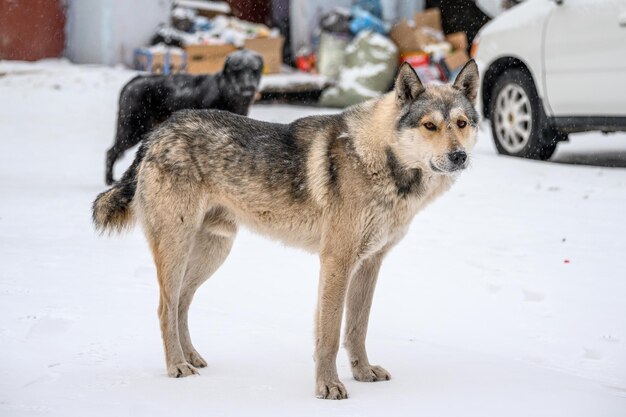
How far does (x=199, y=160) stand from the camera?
15.2ft

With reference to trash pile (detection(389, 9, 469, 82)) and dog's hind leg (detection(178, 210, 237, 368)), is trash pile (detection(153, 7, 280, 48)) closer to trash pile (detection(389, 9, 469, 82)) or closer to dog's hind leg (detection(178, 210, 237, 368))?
trash pile (detection(389, 9, 469, 82))

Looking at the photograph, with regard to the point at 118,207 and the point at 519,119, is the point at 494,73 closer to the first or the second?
the point at 519,119

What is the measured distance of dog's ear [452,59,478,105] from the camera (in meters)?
4.56

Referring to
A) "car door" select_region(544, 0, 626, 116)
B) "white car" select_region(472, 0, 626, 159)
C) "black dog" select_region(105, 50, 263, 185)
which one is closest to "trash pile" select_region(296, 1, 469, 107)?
"white car" select_region(472, 0, 626, 159)

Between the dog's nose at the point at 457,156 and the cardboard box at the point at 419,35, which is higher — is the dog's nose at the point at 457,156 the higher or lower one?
the higher one

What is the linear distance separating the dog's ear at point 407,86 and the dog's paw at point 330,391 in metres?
1.33

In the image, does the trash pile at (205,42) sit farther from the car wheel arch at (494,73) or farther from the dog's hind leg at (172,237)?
the dog's hind leg at (172,237)

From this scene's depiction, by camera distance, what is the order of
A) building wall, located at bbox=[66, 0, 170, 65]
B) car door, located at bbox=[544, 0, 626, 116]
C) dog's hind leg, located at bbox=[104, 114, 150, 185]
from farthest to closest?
building wall, located at bbox=[66, 0, 170, 65] < dog's hind leg, located at bbox=[104, 114, 150, 185] < car door, located at bbox=[544, 0, 626, 116]

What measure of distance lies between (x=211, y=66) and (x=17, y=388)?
34.6 feet

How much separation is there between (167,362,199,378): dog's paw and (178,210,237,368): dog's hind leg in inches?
8.9

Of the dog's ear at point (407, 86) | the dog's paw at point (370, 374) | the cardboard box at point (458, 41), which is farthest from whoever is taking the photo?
the cardboard box at point (458, 41)

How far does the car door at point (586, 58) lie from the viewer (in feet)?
30.0

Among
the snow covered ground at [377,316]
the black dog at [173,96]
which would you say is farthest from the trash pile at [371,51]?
the snow covered ground at [377,316]

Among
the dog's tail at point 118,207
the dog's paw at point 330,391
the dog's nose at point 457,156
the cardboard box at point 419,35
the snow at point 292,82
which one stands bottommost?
the snow at point 292,82
